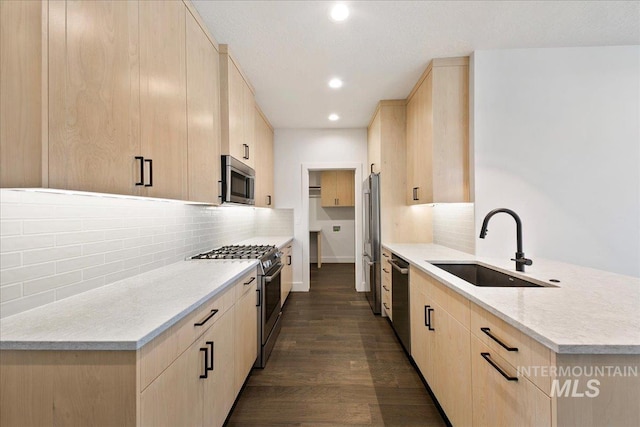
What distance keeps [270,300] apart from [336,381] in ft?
2.79

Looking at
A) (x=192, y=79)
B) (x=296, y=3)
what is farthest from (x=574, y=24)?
(x=192, y=79)

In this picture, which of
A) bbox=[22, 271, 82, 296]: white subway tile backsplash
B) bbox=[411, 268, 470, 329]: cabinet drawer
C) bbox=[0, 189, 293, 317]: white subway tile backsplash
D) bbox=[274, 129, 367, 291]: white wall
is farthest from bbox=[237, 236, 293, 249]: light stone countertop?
A: bbox=[22, 271, 82, 296]: white subway tile backsplash

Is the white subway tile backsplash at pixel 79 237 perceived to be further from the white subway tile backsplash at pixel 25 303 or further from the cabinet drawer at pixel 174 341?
the cabinet drawer at pixel 174 341

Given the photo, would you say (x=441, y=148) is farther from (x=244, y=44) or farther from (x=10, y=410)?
(x=10, y=410)

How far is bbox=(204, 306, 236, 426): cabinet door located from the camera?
1.34m

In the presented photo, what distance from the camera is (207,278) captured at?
1.58 meters

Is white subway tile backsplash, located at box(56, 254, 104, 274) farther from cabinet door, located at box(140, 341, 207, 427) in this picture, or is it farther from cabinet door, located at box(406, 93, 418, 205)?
cabinet door, located at box(406, 93, 418, 205)

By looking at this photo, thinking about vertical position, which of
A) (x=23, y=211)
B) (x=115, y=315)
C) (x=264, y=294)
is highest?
(x=23, y=211)

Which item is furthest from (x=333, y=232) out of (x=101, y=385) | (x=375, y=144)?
(x=101, y=385)

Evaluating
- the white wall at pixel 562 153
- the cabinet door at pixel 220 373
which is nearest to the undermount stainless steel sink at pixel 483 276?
the white wall at pixel 562 153

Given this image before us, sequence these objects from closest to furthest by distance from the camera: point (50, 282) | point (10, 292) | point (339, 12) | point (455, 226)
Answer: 1. point (10, 292)
2. point (50, 282)
3. point (339, 12)
4. point (455, 226)

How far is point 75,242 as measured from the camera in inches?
49.6

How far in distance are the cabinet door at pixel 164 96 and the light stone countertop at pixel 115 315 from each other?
48 cm
